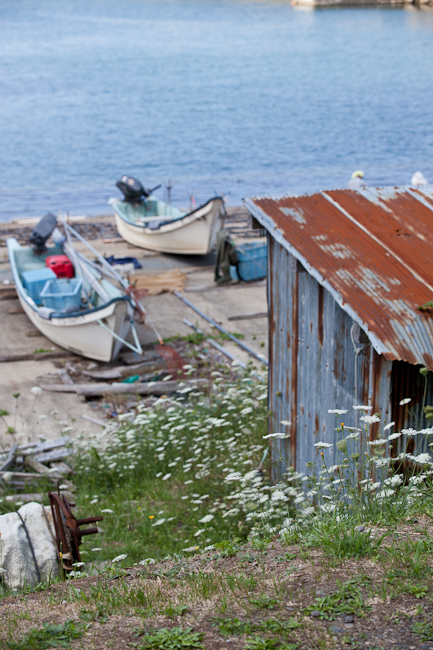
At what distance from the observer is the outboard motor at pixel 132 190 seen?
79.3 feet

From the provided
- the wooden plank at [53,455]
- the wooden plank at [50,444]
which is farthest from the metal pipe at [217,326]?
the wooden plank at [53,455]

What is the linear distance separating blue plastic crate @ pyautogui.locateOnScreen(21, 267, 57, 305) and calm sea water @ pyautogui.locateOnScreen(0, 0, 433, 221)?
56.4ft

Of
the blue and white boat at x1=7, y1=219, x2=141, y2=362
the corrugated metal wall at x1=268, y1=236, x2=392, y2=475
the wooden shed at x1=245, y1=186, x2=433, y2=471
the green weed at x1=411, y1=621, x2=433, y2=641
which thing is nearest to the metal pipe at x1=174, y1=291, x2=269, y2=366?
the blue and white boat at x1=7, y1=219, x2=141, y2=362

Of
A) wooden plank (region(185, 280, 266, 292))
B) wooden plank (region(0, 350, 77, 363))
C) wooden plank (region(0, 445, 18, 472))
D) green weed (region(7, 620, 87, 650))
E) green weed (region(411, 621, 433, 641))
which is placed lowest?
wooden plank (region(0, 350, 77, 363))

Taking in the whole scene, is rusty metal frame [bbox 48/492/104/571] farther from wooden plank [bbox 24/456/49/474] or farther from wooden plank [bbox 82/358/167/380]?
wooden plank [bbox 82/358/167/380]

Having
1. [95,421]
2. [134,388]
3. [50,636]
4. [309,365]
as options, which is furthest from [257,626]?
[134,388]

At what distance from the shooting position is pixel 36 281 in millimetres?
16656

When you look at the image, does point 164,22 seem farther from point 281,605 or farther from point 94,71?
point 281,605

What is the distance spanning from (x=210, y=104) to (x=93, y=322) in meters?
57.1

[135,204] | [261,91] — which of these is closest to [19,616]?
[135,204]

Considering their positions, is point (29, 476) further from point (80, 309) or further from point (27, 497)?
point (80, 309)

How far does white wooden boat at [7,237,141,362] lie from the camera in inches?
548

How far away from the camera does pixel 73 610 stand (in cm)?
407

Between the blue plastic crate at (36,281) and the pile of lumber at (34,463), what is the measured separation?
7060mm
